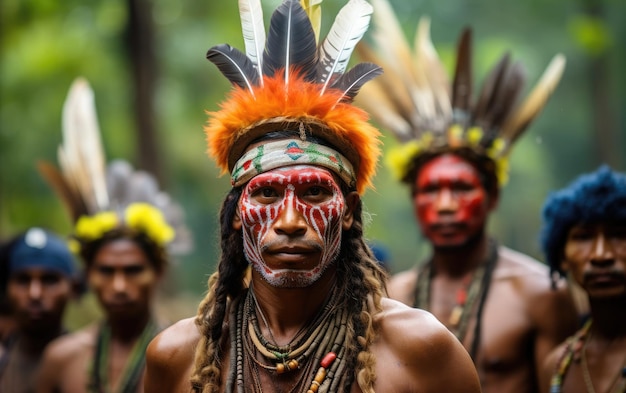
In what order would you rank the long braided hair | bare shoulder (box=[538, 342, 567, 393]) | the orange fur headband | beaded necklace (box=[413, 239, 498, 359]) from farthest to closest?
beaded necklace (box=[413, 239, 498, 359]), bare shoulder (box=[538, 342, 567, 393]), the orange fur headband, the long braided hair

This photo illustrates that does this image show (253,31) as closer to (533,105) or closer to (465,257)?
(465,257)

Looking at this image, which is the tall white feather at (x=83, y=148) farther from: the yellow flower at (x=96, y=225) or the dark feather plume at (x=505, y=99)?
the dark feather plume at (x=505, y=99)

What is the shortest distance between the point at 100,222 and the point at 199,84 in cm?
1199

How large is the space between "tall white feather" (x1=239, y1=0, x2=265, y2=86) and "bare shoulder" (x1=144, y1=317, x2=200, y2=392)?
47.0 inches

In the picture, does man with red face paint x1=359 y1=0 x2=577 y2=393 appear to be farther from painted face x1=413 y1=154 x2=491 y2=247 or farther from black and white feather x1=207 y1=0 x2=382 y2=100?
black and white feather x1=207 y1=0 x2=382 y2=100

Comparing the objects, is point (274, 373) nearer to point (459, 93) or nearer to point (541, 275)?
point (541, 275)

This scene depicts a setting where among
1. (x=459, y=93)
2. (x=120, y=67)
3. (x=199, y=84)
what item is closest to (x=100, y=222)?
(x=459, y=93)

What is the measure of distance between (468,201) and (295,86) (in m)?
2.75

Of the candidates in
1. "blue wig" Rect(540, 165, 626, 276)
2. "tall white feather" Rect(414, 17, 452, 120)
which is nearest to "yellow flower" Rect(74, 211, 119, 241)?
"tall white feather" Rect(414, 17, 452, 120)

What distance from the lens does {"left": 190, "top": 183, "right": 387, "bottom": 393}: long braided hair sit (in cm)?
384

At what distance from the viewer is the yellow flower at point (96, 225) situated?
7.19 meters

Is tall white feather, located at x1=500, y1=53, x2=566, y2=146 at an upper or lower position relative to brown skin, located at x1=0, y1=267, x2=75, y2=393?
upper

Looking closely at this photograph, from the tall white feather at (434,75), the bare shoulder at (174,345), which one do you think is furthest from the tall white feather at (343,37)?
the tall white feather at (434,75)

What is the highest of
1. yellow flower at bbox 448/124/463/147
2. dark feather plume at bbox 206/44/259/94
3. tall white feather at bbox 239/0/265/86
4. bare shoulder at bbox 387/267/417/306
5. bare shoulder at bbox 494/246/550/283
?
tall white feather at bbox 239/0/265/86
